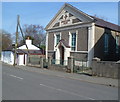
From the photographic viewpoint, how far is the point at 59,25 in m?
28.1

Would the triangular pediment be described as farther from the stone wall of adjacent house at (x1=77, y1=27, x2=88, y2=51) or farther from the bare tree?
the bare tree

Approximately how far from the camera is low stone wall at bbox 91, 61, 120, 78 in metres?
15.2

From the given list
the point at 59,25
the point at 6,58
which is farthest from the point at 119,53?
the point at 6,58

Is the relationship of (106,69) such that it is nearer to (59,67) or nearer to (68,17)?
(59,67)

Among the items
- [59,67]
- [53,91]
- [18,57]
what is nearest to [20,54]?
[18,57]

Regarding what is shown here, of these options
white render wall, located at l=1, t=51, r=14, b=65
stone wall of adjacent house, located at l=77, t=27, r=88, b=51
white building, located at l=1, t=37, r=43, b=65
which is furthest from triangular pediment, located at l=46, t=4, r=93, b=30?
white render wall, located at l=1, t=51, r=14, b=65

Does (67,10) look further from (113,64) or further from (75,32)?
(113,64)

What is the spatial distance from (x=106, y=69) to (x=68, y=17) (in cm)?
1289

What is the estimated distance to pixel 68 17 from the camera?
2634cm

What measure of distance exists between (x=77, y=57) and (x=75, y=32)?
376 centimetres

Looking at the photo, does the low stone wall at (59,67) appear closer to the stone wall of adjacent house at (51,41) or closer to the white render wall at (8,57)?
the stone wall of adjacent house at (51,41)

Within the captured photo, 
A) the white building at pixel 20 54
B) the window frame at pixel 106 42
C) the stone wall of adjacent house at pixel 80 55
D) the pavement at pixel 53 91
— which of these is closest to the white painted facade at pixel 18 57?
the white building at pixel 20 54

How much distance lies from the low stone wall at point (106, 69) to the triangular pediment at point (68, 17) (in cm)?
830

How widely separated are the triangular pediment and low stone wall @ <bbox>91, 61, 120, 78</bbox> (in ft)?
27.2
